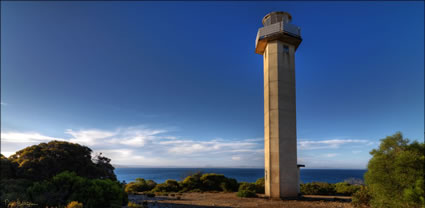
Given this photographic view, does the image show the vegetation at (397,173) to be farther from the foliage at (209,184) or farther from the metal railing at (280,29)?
the foliage at (209,184)

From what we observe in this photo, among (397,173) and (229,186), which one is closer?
(397,173)

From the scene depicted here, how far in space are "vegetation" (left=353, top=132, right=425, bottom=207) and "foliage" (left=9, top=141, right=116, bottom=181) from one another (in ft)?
44.3

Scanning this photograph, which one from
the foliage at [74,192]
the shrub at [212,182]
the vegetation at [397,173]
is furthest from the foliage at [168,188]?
the vegetation at [397,173]

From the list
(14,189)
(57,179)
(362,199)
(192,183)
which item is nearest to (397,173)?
(362,199)

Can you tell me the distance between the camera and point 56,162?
487 inches

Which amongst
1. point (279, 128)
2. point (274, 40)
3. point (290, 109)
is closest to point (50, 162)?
point (279, 128)

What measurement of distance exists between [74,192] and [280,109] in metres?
12.9

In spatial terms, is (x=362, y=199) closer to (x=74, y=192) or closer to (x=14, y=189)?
(x=74, y=192)

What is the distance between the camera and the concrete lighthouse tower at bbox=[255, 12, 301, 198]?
1552cm

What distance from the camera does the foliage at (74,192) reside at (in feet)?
31.8

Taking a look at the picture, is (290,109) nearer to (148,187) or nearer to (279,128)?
(279,128)

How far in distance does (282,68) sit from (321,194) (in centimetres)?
991

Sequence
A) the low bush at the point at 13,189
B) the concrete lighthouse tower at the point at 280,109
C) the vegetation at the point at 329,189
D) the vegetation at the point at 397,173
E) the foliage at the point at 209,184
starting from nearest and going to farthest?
the vegetation at the point at 397,173
the low bush at the point at 13,189
the concrete lighthouse tower at the point at 280,109
the vegetation at the point at 329,189
the foliage at the point at 209,184

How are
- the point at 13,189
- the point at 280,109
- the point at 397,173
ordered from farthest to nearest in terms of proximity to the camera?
the point at 280,109, the point at 13,189, the point at 397,173
